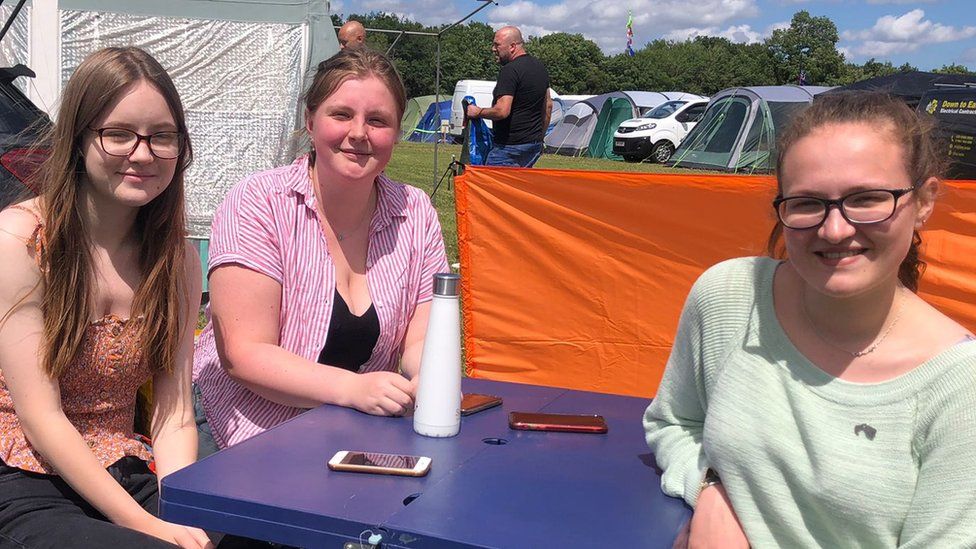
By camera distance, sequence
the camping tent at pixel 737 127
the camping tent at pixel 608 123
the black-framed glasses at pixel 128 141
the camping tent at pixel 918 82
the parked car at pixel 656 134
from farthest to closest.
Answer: the camping tent at pixel 608 123
the parked car at pixel 656 134
the camping tent at pixel 737 127
the camping tent at pixel 918 82
the black-framed glasses at pixel 128 141

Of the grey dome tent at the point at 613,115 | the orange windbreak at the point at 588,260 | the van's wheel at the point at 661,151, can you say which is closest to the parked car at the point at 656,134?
the van's wheel at the point at 661,151

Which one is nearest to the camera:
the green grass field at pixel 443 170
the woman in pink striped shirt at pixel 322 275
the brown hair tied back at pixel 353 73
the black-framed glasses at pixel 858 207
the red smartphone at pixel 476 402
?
the black-framed glasses at pixel 858 207

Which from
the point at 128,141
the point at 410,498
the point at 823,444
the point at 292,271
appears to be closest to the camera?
the point at 823,444

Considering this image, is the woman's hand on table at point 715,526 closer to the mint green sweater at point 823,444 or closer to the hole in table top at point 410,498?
the mint green sweater at point 823,444

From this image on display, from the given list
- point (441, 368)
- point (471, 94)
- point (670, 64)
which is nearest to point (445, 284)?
point (441, 368)

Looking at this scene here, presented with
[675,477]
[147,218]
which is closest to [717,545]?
[675,477]

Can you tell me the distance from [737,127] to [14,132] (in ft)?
52.3

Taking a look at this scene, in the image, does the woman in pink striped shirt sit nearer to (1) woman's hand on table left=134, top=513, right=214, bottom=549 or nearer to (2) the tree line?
(1) woman's hand on table left=134, top=513, right=214, bottom=549

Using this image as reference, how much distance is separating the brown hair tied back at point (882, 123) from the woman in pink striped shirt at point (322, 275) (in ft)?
3.17

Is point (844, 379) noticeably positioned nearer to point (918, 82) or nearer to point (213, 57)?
point (213, 57)

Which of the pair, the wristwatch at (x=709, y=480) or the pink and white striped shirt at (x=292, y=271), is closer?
the wristwatch at (x=709, y=480)

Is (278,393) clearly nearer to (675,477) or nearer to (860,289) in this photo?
(675,477)

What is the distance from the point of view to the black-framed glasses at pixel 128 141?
1.90 metres

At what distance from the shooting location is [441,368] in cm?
181
